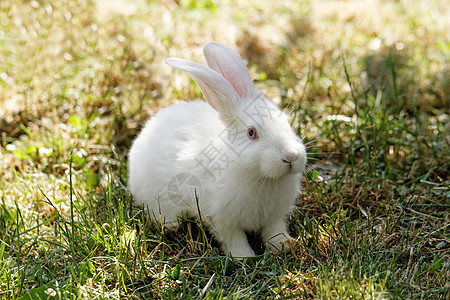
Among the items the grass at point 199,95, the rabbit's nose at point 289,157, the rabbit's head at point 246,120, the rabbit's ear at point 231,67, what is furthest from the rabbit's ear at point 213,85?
the grass at point 199,95

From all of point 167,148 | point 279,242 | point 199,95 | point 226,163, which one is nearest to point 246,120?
point 226,163

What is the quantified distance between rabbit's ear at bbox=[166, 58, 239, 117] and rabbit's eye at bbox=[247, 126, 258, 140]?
6.7 inches

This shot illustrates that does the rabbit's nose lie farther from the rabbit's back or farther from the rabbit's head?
the rabbit's back

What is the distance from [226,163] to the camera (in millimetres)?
2994

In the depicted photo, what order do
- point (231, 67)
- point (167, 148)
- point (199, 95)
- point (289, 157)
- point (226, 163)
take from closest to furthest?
point (289, 157), point (226, 163), point (231, 67), point (167, 148), point (199, 95)

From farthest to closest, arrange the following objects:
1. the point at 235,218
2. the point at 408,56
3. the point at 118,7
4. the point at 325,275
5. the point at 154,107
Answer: the point at 118,7 → the point at 408,56 → the point at 154,107 → the point at 235,218 → the point at 325,275

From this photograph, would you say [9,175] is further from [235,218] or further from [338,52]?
[338,52]

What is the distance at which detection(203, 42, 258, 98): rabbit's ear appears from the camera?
10.2 feet

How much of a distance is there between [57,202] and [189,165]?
3.35 ft

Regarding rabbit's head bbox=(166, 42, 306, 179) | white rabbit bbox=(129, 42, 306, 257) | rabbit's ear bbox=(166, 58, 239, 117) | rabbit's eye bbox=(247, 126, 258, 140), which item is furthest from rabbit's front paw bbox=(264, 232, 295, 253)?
rabbit's ear bbox=(166, 58, 239, 117)

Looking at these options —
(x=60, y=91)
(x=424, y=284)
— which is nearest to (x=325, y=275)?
(x=424, y=284)

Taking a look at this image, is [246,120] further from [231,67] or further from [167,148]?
[167,148]

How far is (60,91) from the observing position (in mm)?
4688

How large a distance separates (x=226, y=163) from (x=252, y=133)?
24 centimetres
